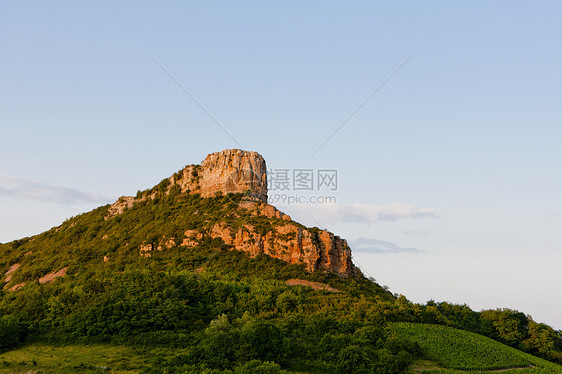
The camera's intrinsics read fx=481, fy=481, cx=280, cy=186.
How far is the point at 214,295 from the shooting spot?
67812 millimetres

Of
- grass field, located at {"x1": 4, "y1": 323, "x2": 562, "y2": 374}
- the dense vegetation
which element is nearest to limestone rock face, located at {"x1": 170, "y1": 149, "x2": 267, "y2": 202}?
the dense vegetation

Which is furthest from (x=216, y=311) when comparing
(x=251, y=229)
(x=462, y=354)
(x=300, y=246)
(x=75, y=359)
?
(x=462, y=354)

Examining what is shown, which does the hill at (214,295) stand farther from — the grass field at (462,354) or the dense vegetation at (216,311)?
the grass field at (462,354)

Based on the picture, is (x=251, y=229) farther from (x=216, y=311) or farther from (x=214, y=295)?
(x=216, y=311)

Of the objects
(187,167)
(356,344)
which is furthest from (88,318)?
(187,167)

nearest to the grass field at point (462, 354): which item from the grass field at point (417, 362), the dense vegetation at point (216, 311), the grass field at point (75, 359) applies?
the grass field at point (417, 362)

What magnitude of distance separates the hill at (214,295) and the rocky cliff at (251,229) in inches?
9.0

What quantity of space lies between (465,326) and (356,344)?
40784mm

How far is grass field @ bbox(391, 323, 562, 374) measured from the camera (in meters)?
54.7

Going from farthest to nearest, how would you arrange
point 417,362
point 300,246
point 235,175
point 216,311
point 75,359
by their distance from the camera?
1. point 235,175
2. point 300,246
3. point 216,311
4. point 417,362
5. point 75,359

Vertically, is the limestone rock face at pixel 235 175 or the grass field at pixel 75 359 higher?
the limestone rock face at pixel 235 175

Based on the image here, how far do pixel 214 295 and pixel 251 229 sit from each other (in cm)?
2049

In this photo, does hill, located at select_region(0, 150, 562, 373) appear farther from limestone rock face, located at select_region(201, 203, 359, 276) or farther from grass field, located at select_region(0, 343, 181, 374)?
grass field, located at select_region(0, 343, 181, 374)

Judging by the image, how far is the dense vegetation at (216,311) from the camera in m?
49.8
